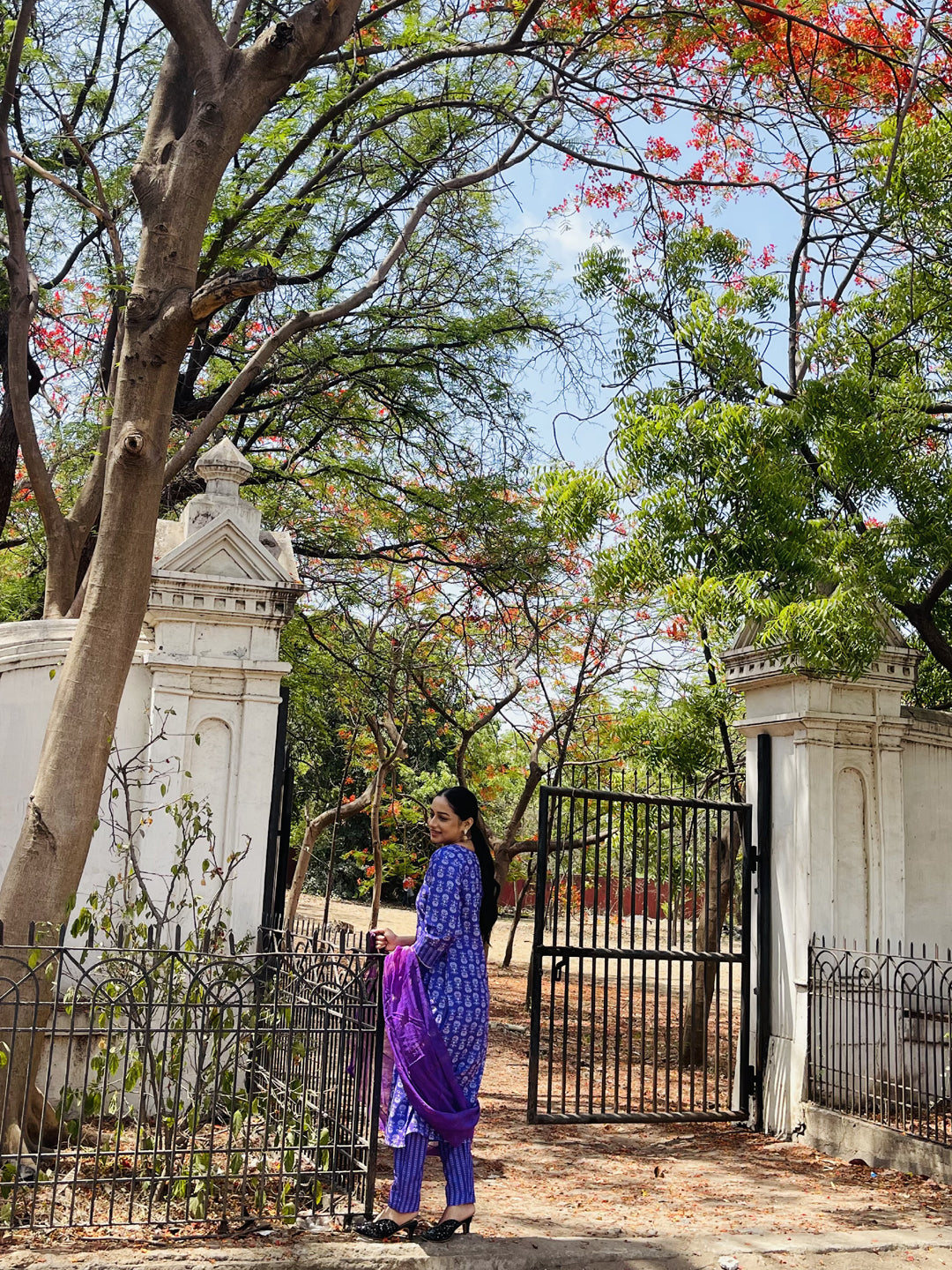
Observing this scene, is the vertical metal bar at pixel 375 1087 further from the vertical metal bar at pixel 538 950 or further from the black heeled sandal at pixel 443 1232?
the vertical metal bar at pixel 538 950

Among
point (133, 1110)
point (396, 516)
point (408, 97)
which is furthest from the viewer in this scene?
point (396, 516)

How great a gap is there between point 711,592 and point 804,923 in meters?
2.35

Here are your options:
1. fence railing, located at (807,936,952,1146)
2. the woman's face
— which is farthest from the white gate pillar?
the woman's face

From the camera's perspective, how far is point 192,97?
22.7 ft

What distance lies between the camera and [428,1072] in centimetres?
502

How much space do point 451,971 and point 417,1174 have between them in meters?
0.85

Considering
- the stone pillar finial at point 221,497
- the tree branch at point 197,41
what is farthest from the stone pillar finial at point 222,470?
the tree branch at point 197,41

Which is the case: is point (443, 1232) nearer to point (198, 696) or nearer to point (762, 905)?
point (198, 696)

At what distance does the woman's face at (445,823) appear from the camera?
17.1ft

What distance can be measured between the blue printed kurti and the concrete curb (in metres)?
0.47

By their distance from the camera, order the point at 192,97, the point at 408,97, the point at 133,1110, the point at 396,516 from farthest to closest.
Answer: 1. the point at 396,516
2. the point at 408,97
3. the point at 192,97
4. the point at 133,1110

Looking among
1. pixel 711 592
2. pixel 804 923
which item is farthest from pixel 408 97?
pixel 804 923

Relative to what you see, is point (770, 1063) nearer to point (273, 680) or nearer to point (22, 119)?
point (273, 680)

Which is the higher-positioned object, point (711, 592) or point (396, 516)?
point (396, 516)
